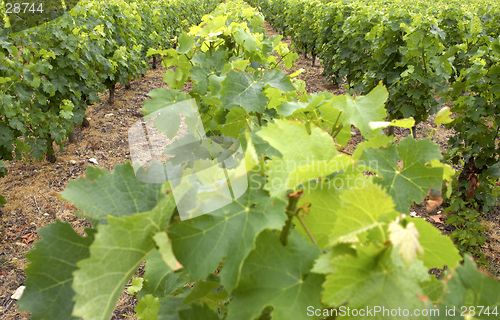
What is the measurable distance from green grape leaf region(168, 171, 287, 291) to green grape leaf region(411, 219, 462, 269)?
28 cm

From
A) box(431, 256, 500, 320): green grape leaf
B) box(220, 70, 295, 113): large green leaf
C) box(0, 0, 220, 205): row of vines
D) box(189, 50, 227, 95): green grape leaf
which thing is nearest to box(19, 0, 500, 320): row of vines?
box(431, 256, 500, 320): green grape leaf

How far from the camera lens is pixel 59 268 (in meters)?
0.63

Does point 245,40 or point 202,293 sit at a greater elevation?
point 245,40

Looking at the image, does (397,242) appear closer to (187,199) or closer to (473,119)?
(187,199)

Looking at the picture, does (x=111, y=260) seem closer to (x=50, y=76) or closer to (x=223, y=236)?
(x=223, y=236)

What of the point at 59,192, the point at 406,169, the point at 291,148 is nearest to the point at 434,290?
the point at 406,169

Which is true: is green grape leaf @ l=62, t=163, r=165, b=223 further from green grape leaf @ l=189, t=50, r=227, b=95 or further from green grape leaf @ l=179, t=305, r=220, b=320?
green grape leaf @ l=189, t=50, r=227, b=95

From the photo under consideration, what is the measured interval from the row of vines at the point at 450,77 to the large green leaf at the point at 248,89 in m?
3.23

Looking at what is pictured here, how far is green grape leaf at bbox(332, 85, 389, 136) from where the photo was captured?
3.58 feet

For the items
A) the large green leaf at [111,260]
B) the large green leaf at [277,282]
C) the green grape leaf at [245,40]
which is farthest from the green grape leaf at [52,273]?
the green grape leaf at [245,40]

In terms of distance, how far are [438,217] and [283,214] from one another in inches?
179

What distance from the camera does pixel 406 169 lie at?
0.89 m

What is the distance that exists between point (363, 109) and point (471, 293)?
727 mm

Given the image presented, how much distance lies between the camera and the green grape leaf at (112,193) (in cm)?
68
